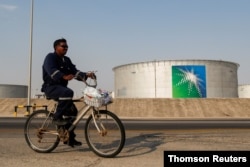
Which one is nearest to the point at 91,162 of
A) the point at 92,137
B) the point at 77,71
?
the point at 92,137

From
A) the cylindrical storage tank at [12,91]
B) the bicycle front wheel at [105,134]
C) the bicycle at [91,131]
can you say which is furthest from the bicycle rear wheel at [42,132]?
the cylindrical storage tank at [12,91]

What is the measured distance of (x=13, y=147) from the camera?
5926 millimetres

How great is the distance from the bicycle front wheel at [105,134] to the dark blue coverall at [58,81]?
0.56m

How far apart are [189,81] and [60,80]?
55.9 metres

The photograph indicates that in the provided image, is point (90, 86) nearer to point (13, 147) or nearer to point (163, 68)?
point (13, 147)

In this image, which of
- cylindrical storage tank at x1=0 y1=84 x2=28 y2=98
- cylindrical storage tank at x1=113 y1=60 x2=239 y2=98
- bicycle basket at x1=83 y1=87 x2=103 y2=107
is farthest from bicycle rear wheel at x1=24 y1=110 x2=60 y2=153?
cylindrical storage tank at x1=0 y1=84 x2=28 y2=98

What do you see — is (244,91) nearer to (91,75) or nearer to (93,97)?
(91,75)

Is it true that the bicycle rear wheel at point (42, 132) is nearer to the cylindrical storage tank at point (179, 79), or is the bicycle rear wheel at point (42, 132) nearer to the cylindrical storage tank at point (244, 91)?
the cylindrical storage tank at point (179, 79)

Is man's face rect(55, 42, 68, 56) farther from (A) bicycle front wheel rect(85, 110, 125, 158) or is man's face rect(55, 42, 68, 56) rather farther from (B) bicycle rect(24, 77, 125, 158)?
(A) bicycle front wheel rect(85, 110, 125, 158)

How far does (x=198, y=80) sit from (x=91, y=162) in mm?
58930

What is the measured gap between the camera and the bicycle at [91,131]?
4859mm

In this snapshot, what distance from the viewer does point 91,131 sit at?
5152 mm

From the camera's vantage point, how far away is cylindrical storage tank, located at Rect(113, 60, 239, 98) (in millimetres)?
61406

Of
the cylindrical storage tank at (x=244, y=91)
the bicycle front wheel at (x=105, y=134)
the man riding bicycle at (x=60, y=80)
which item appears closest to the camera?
the bicycle front wheel at (x=105, y=134)
